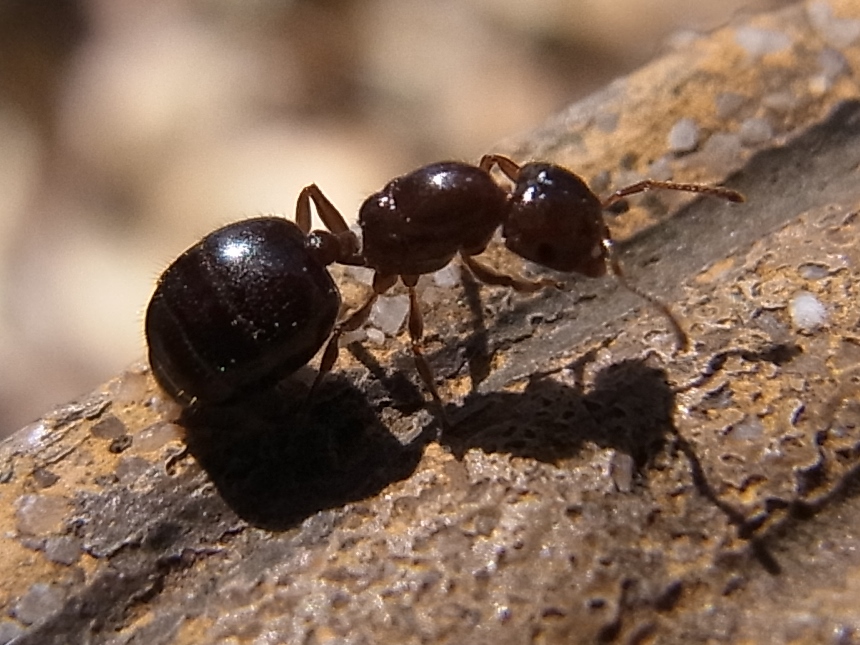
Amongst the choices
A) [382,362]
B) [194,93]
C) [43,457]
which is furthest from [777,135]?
[194,93]

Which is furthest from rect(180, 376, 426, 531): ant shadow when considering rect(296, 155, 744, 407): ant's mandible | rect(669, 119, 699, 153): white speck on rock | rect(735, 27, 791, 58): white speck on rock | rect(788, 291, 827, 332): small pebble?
rect(735, 27, 791, 58): white speck on rock

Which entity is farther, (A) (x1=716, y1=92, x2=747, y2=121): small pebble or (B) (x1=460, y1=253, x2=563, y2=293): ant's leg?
(A) (x1=716, y1=92, x2=747, y2=121): small pebble

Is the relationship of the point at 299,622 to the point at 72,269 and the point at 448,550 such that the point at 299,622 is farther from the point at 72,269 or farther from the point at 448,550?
the point at 72,269

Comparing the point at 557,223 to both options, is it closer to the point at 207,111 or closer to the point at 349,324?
the point at 349,324

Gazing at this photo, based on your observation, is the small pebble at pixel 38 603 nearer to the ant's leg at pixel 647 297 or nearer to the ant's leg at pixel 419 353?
the ant's leg at pixel 419 353

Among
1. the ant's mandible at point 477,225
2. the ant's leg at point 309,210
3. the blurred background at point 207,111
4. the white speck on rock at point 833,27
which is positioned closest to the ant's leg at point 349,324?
the ant's mandible at point 477,225

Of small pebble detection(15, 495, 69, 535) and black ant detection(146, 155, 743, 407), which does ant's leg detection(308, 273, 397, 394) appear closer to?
black ant detection(146, 155, 743, 407)
